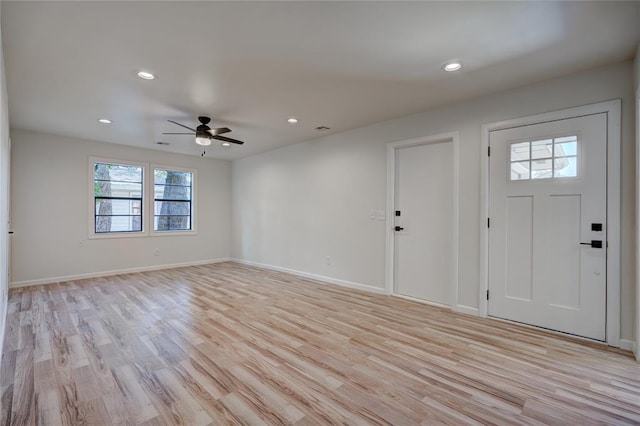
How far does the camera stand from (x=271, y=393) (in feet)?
6.72

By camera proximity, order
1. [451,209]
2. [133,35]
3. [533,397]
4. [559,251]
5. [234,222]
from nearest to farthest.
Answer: [533,397] → [133,35] → [559,251] → [451,209] → [234,222]

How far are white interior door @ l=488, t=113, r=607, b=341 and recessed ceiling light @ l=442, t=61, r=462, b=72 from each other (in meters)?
1.07

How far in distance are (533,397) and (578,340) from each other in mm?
1399

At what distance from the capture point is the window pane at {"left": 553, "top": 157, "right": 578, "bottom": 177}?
3000 millimetres

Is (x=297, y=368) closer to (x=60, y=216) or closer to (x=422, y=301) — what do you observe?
(x=422, y=301)

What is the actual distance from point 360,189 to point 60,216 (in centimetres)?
549

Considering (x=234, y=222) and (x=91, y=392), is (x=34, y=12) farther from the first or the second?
(x=234, y=222)

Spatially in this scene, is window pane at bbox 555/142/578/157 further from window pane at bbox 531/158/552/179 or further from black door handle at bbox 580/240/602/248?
black door handle at bbox 580/240/602/248

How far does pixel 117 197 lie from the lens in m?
6.16

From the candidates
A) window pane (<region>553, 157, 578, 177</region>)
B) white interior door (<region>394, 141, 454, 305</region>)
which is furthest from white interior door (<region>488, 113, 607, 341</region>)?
white interior door (<region>394, 141, 454, 305</region>)

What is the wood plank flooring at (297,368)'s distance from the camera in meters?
1.85

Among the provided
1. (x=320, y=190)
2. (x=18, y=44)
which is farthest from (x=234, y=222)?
(x=18, y=44)

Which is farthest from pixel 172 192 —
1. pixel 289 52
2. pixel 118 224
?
pixel 289 52

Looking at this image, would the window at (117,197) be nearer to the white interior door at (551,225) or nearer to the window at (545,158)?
the white interior door at (551,225)
